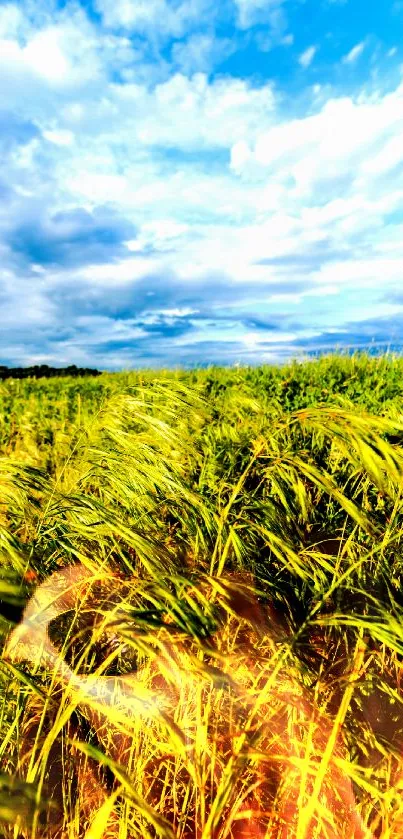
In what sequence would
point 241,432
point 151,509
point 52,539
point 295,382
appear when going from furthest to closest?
point 295,382 → point 241,432 → point 151,509 → point 52,539

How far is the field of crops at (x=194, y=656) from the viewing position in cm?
154

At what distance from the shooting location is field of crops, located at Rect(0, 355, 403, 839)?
5.06 ft

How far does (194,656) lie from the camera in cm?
145

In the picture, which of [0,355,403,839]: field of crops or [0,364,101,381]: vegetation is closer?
[0,355,403,839]: field of crops

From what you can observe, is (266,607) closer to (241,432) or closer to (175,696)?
(175,696)

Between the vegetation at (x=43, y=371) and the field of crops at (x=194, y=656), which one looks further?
the vegetation at (x=43, y=371)

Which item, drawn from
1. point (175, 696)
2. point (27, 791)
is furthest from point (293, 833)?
point (27, 791)

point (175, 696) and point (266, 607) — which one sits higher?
point (266, 607)

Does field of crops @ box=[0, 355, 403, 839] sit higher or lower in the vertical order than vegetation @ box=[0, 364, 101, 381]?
lower

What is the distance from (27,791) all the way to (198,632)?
1.76ft

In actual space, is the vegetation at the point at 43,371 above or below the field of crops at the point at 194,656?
above

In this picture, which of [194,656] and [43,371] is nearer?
[194,656]

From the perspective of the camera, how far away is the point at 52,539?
2324mm

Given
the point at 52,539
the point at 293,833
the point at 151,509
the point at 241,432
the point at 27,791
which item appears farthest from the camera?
the point at 241,432
